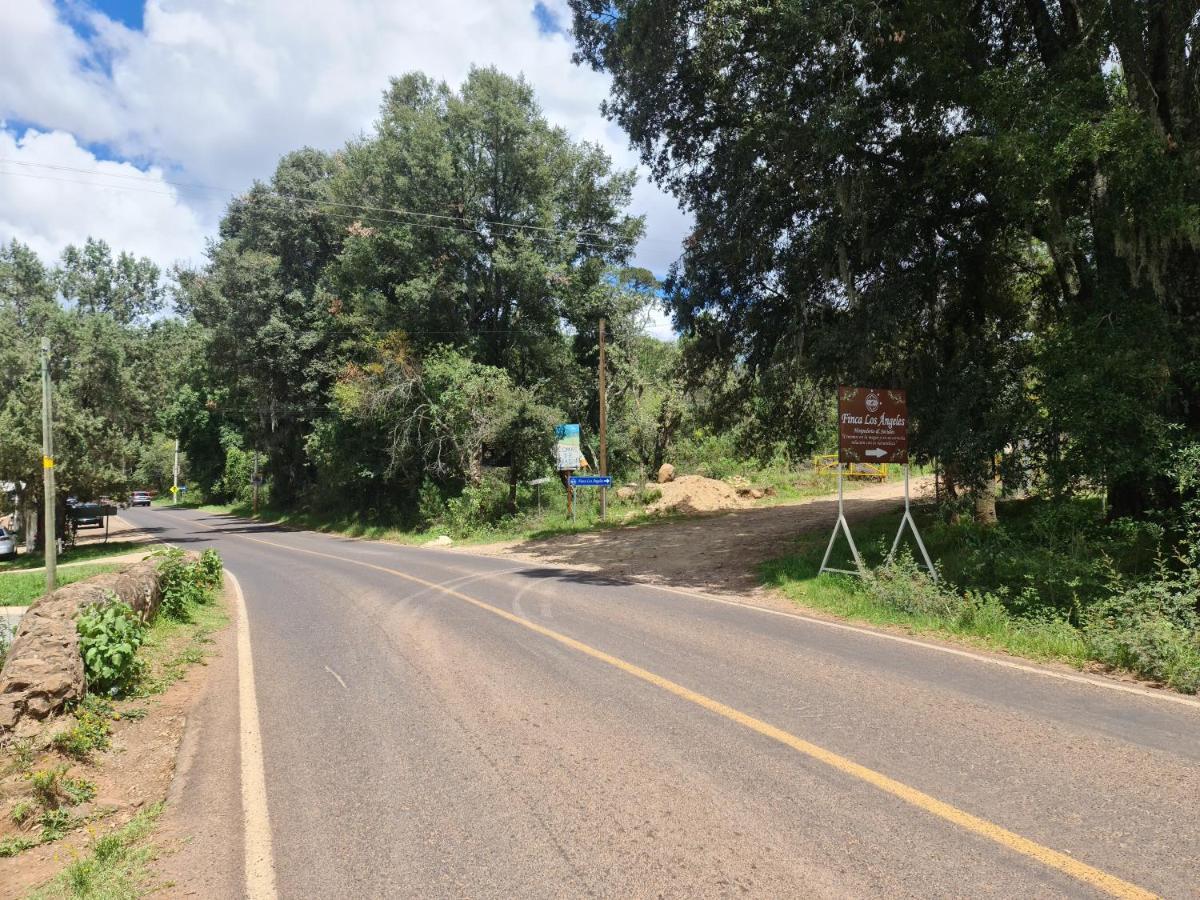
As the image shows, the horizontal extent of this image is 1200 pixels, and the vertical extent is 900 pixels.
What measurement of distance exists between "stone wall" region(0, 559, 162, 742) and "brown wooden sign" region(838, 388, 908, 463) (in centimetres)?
962

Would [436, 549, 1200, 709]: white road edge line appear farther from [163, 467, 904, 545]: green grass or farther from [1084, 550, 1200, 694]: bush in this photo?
[163, 467, 904, 545]: green grass

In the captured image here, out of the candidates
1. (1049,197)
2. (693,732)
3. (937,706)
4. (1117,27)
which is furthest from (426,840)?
(1117,27)

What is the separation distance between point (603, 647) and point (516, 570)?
8.52 m

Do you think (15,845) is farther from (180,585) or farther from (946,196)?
(946,196)

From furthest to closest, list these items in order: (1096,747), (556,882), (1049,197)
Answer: (1049,197) < (1096,747) < (556,882)

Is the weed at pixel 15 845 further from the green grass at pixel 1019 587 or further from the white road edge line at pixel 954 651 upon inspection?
the green grass at pixel 1019 587

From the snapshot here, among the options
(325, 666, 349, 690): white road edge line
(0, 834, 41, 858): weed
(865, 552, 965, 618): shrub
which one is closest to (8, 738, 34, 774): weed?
(0, 834, 41, 858): weed

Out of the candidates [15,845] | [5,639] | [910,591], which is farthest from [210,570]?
[910,591]

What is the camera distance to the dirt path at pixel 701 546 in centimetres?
1455

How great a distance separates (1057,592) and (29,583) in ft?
68.0

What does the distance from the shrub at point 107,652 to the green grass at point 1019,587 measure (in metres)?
8.41

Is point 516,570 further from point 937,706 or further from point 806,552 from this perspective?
point 937,706

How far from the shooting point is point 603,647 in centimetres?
778

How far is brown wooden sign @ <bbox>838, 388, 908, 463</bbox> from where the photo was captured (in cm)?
1102
